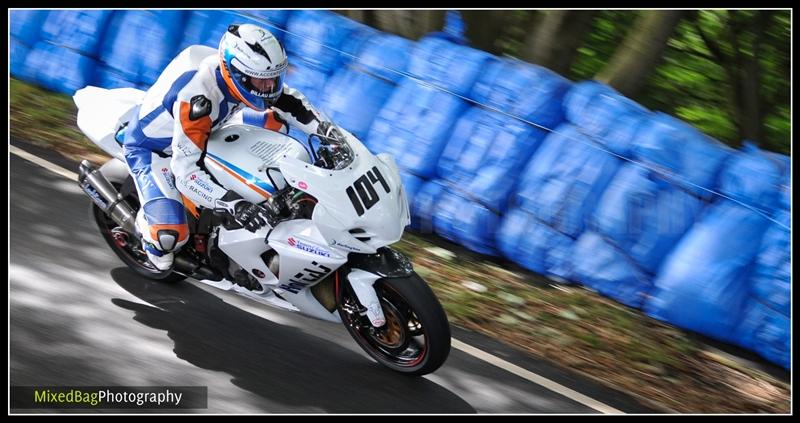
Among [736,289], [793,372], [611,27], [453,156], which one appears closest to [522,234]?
[453,156]

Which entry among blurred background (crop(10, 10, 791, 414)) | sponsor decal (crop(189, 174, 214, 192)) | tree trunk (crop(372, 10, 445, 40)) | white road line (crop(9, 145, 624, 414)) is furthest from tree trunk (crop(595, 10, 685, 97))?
sponsor decal (crop(189, 174, 214, 192))

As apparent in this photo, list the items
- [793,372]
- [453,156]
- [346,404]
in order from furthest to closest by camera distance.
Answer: [453,156] < [793,372] < [346,404]

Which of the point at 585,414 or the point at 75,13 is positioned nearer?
the point at 585,414

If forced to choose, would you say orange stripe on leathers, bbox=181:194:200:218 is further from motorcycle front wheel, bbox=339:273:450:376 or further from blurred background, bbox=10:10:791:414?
motorcycle front wheel, bbox=339:273:450:376

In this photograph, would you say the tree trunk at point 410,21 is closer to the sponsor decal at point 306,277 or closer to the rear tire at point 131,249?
the rear tire at point 131,249

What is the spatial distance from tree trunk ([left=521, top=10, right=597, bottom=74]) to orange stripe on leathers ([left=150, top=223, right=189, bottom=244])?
429 cm

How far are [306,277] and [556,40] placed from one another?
4.39 metres

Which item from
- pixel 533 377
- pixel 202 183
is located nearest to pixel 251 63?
pixel 202 183

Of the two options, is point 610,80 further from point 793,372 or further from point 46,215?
point 46,215

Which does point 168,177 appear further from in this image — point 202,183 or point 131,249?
point 131,249

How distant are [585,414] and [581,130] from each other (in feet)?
8.25

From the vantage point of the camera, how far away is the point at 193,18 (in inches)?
369

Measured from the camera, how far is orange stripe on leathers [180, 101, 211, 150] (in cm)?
584

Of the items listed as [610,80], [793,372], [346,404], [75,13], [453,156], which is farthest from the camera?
[75,13]
